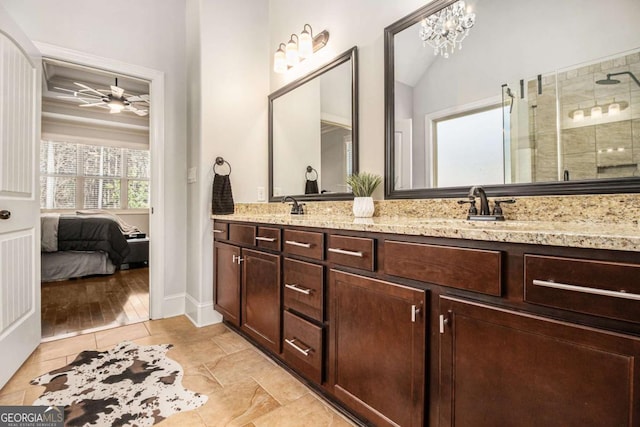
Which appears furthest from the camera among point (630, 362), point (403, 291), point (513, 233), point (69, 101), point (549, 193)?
point (69, 101)

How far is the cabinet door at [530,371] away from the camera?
27.3 inches

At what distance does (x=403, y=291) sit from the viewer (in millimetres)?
1102

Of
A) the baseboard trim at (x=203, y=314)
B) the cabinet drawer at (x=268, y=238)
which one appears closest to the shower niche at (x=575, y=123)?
the cabinet drawer at (x=268, y=238)

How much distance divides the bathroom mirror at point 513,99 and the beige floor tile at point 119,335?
2.17m

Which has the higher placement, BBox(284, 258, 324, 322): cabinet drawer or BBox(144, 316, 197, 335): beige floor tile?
BBox(284, 258, 324, 322): cabinet drawer

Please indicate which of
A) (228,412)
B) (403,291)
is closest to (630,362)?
(403,291)

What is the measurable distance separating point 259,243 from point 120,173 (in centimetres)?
614

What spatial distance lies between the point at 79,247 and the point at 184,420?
361 cm

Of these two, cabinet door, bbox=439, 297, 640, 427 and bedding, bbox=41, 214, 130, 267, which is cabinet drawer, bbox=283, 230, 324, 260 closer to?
cabinet door, bbox=439, 297, 640, 427

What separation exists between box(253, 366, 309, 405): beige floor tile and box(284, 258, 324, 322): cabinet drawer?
0.44 metres

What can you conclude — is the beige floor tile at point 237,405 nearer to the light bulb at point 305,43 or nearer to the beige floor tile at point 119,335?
the beige floor tile at point 119,335

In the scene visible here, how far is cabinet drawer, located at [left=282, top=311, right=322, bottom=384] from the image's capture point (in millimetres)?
1472

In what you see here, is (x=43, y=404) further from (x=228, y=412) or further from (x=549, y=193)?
(x=549, y=193)

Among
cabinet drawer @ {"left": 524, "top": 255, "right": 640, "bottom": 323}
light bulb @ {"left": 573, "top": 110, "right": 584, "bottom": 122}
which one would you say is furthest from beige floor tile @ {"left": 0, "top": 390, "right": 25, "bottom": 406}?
light bulb @ {"left": 573, "top": 110, "right": 584, "bottom": 122}
